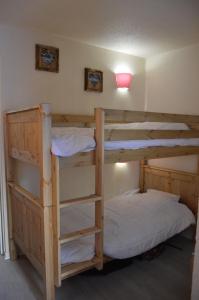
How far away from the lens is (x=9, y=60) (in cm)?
248

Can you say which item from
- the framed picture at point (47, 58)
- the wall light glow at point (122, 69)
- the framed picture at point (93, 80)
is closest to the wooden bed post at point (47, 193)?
the framed picture at point (47, 58)

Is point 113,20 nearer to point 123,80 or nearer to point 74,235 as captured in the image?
point 123,80

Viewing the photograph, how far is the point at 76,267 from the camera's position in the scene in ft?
6.19

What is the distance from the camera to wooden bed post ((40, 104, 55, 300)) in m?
1.66

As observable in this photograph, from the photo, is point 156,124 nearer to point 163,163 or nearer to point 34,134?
point 163,163

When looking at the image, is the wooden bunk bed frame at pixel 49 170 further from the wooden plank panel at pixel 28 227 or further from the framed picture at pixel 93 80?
the framed picture at pixel 93 80

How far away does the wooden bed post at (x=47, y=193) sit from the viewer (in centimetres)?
166

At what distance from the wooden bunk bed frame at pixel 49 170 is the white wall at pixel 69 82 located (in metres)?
0.31

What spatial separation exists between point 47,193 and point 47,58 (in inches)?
67.0

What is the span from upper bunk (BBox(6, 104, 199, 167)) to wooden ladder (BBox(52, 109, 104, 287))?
0.05 ft

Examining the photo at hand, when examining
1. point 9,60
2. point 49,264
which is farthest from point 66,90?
point 49,264

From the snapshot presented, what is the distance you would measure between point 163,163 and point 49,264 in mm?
2204

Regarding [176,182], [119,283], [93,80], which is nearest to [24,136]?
[93,80]

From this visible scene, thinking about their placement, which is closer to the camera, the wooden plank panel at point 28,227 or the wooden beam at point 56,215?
the wooden beam at point 56,215
